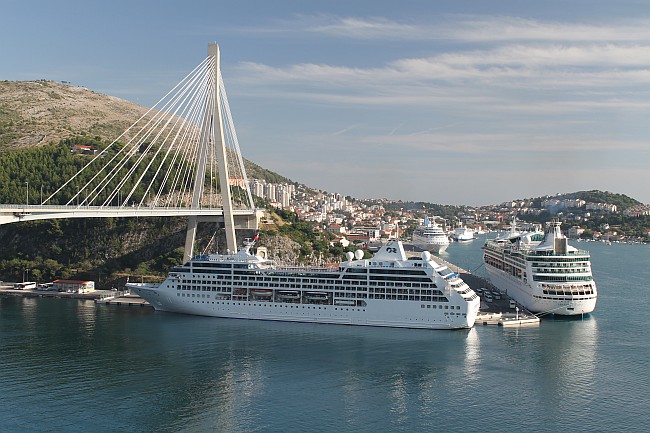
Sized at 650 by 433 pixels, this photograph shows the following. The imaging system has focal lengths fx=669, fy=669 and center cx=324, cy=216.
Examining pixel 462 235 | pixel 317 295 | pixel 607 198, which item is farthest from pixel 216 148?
pixel 607 198

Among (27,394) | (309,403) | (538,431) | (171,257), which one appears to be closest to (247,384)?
(309,403)

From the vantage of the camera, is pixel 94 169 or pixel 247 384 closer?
pixel 247 384

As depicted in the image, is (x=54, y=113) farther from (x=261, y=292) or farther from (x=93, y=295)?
(x=261, y=292)

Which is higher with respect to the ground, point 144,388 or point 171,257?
point 171,257

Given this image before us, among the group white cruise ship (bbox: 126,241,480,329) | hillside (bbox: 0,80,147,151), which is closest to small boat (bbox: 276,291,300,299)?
white cruise ship (bbox: 126,241,480,329)

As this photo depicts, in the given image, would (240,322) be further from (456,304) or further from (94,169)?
(94,169)

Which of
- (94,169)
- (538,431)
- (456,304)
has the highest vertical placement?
(94,169)

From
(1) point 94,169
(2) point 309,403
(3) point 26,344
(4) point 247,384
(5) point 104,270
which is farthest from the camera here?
(1) point 94,169

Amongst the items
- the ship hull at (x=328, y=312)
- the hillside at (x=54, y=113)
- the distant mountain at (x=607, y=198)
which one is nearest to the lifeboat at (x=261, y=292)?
the ship hull at (x=328, y=312)
